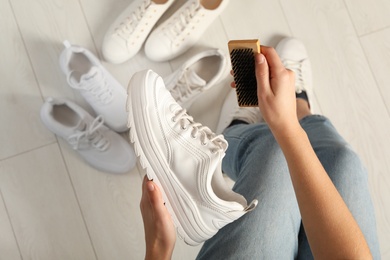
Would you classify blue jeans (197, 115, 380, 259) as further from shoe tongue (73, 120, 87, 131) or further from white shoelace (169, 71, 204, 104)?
shoe tongue (73, 120, 87, 131)

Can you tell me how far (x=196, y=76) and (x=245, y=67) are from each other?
385 millimetres

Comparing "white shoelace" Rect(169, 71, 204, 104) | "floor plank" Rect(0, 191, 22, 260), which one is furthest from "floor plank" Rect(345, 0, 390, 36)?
"floor plank" Rect(0, 191, 22, 260)

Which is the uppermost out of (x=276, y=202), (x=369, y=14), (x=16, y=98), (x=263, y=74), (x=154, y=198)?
(x=16, y=98)

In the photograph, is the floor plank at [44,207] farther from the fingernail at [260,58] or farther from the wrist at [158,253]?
the fingernail at [260,58]

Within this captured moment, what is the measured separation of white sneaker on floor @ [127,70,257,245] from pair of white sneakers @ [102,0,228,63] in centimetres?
34

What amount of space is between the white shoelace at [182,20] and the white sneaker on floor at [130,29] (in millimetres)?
44

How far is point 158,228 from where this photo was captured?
0.63 m

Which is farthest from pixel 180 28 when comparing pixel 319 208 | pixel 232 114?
pixel 319 208

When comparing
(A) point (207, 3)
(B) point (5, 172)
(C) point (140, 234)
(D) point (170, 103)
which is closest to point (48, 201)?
(B) point (5, 172)

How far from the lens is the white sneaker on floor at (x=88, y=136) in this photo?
96 cm

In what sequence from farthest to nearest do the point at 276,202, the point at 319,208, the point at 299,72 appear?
the point at 299,72, the point at 276,202, the point at 319,208

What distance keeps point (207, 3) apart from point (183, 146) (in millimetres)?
484

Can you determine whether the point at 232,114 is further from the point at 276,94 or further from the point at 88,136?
the point at 276,94

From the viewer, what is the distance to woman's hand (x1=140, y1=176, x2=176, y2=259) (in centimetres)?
62
